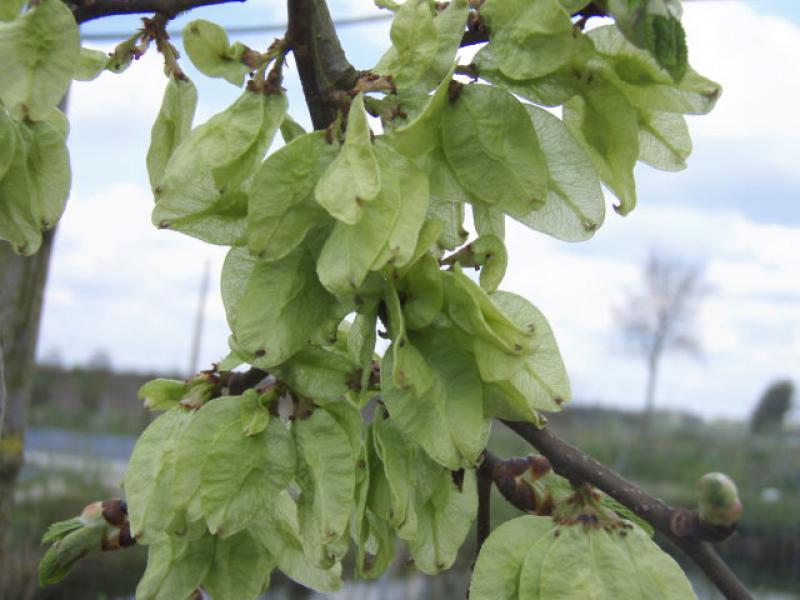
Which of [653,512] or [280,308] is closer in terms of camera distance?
[280,308]

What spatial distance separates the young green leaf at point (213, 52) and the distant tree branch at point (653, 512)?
0.23 m

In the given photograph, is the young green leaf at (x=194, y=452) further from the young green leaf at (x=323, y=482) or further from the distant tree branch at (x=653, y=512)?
the distant tree branch at (x=653, y=512)

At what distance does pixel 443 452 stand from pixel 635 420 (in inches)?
375

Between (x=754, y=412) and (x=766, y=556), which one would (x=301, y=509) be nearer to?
(x=766, y=556)

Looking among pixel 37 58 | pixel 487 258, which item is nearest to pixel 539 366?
pixel 487 258

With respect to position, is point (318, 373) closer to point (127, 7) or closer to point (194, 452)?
point (194, 452)

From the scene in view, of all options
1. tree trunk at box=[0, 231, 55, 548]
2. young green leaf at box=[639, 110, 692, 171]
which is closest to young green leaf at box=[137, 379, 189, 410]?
young green leaf at box=[639, 110, 692, 171]

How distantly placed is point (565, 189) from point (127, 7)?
242 mm

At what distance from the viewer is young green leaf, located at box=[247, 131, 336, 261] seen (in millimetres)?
395

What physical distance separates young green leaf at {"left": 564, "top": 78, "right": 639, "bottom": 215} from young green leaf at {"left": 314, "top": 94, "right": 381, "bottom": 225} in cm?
11

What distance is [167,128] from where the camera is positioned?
524 mm

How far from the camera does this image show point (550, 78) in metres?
0.42

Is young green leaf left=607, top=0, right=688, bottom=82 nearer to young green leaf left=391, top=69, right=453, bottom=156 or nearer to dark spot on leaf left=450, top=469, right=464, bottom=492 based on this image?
young green leaf left=391, top=69, right=453, bottom=156

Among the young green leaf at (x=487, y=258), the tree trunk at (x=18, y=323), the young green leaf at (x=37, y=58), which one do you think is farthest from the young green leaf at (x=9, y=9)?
the tree trunk at (x=18, y=323)
